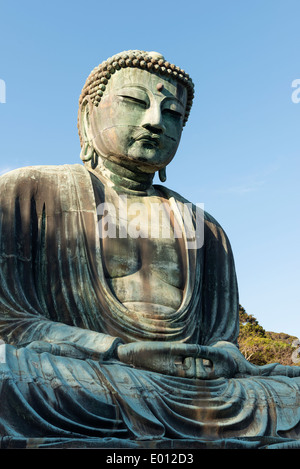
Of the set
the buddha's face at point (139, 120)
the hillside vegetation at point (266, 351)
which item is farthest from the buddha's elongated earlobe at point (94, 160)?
the hillside vegetation at point (266, 351)

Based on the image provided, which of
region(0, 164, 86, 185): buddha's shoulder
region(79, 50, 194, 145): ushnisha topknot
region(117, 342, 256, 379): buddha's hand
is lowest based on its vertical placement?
region(117, 342, 256, 379): buddha's hand

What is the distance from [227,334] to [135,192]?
1772 mm

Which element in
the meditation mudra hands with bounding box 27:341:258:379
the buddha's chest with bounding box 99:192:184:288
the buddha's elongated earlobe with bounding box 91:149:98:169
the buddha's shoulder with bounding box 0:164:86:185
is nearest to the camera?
the meditation mudra hands with bounding box 27:341:258:379

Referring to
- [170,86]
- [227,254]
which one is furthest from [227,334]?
[170,86]

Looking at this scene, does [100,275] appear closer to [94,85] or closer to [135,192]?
[135,192]

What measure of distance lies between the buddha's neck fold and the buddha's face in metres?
0.09

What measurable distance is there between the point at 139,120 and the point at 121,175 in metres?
0.63

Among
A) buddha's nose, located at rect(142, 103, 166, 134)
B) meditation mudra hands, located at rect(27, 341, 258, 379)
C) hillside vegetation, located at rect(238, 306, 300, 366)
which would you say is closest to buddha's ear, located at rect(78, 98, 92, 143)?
buddha's nose, located at rect(142, 103, 166, 134)

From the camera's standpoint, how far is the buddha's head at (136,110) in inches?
333

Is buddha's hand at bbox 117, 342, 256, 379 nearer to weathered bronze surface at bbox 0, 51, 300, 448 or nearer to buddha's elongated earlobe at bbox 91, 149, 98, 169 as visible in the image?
weathered bronze surface at bbox 0, 51, 300, 448

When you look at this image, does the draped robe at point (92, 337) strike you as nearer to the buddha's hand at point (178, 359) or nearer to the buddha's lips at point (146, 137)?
the buddha's hand at point (178, 359)

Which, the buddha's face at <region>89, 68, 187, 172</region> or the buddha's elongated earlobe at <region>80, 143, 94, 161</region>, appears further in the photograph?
the buddha's elongated earlobe at <region>80, 143, 94, 161</region>

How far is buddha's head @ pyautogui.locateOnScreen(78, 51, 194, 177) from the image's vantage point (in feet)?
27.7

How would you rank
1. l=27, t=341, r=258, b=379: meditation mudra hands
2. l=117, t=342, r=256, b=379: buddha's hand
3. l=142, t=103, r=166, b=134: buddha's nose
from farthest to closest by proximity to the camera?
l=142, t=103, r=166, b=134: buddha's nose < l=117, t=342, r=256, b=379: buddha's hand < l=27, t=341, r=258, b=379: meditation mudra hands
